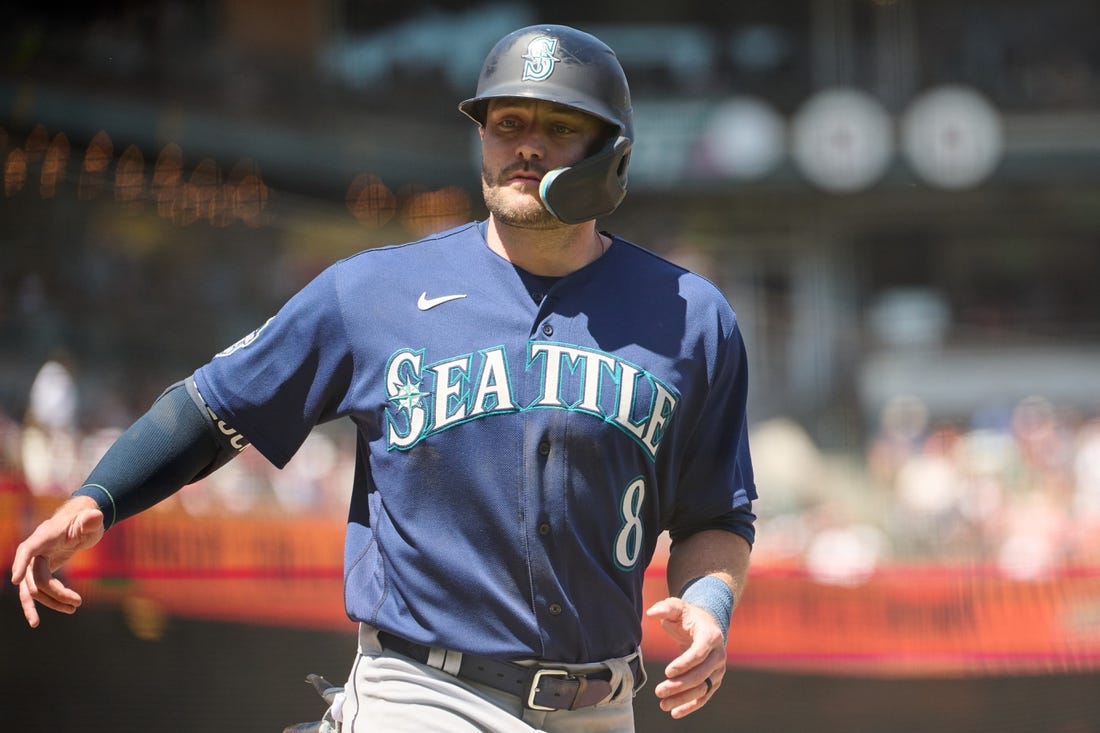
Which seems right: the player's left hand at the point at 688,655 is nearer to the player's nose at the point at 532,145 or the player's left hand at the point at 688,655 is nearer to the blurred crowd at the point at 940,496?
the player's nose at the point at 532,145

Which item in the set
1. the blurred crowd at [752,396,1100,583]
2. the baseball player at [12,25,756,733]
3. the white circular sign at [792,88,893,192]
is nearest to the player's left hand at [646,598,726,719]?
the baseball player at [12,25,756,733]

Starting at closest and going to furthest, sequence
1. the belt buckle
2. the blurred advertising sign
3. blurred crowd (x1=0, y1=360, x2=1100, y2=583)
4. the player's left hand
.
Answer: the player's left hand → the belt buckle → the blurred advertising sign → blurred crowd (x1=0, y1=360, x2=1100, y2=583)

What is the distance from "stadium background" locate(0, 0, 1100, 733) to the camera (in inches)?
264

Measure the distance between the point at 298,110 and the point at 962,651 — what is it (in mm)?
13322

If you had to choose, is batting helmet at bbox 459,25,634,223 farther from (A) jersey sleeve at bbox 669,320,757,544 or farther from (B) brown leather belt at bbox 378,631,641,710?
(B) brown leather belt at bbox 378,631,641,710

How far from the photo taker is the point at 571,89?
2613 millimetres

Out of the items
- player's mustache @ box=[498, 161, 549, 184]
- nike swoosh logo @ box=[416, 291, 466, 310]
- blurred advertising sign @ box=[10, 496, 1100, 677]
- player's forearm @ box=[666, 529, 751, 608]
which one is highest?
player's mustache @ box=[498, 161, 549, 184]

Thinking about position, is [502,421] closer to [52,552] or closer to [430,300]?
[430,300]

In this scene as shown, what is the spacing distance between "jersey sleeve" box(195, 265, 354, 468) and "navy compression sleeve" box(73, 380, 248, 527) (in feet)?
0.13

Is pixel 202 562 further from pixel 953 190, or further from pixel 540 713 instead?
pixel 953 190

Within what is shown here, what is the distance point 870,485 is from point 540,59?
31.5 ft

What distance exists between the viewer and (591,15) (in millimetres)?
21969

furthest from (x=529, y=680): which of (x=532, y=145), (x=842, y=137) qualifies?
(x=842, y=137)

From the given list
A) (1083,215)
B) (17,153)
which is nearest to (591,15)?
(1083,215)
